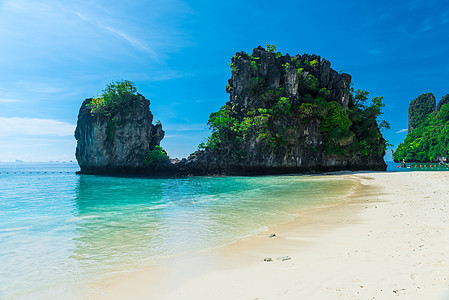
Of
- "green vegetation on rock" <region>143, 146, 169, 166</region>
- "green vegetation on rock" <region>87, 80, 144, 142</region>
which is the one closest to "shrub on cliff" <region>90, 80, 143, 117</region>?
"green vegetation on rock" <region>87, 80, 144, 142</region>

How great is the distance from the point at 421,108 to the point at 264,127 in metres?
96.5

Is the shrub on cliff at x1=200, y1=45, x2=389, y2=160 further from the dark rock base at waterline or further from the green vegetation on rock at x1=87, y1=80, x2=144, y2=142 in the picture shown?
the green vegetation on rock at x1=87, y1=80, x2=144, y2=142

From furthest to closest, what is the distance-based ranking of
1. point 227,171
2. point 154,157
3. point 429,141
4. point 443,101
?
1. point 443,101
2. point 429,141
3. point 154,157
4. point 227,171

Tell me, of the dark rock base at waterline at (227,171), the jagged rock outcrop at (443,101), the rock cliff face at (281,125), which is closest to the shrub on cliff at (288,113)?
the rock cliff face at (281,125)

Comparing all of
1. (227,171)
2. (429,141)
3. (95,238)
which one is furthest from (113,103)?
(429,141)

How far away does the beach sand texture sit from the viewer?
266cm

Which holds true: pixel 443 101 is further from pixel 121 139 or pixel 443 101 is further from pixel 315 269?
pixel 315 269

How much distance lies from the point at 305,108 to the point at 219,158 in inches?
618

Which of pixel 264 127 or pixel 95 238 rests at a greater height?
pixel 264 127

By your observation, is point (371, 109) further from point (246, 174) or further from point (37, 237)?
point (37, 237)

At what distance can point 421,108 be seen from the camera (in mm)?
93938

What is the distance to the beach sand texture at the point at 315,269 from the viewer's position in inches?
105

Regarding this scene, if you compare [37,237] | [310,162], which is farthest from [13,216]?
[310,162]

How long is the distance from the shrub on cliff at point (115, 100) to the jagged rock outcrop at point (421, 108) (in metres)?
109
